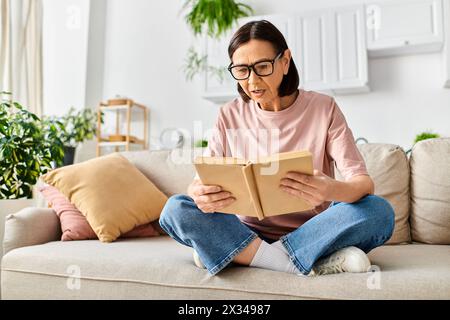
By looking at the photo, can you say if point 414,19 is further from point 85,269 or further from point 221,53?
point 85,269

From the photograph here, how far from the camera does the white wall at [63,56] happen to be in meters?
3.64

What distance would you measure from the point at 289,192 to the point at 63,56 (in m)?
3.23

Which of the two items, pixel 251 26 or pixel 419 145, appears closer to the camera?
pixel 251 26

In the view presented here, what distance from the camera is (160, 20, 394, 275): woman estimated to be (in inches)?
45.3

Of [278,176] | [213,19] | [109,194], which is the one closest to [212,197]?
[278,176]

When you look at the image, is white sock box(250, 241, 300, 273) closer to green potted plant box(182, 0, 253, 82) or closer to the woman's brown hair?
the woman's brown hair

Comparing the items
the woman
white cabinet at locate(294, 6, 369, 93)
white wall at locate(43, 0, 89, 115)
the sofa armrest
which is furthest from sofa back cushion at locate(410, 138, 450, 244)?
white wall at locate(43, 0, 89, 115)

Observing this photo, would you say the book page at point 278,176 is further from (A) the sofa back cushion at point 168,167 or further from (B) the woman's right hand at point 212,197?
(A) the sofa back cushion at point 168,167

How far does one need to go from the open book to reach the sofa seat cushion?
8.9 inches

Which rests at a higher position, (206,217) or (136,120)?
(136,120)

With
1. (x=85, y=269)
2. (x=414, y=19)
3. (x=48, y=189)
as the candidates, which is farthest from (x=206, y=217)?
(x=414, y=19)
